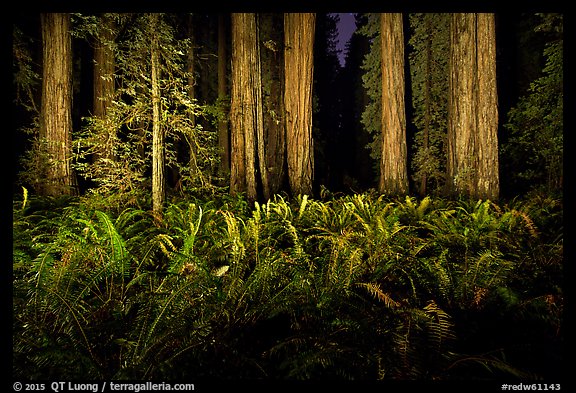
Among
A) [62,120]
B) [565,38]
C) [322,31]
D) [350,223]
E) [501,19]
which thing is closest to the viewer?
[565,38]

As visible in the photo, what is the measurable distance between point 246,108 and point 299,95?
5.08ft

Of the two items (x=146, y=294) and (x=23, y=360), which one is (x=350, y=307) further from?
(x=23, y=360)

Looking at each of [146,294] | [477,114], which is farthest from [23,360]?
[477,114]

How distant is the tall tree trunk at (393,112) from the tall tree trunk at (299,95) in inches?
93.3

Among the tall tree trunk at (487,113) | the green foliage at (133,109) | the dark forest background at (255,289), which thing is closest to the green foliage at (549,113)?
the tall tree trunk at (487,113)

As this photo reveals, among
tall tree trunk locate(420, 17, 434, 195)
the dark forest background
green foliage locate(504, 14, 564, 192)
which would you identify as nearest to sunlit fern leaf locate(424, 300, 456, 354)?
the dark forest background

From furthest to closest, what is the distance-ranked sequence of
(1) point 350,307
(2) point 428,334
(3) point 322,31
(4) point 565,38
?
(3) point 322,31 → (4) point 565,38 → (1) point 350,307 → (2) point 428,334

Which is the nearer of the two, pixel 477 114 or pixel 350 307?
pixel 350 307

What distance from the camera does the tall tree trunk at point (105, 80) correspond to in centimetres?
454

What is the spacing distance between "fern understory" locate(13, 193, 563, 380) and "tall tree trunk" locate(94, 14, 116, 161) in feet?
5.22

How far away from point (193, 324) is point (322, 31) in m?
27.6

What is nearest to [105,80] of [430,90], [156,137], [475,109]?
[156,137]

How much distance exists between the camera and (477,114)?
646cm

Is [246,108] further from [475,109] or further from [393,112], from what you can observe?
[475,109]
